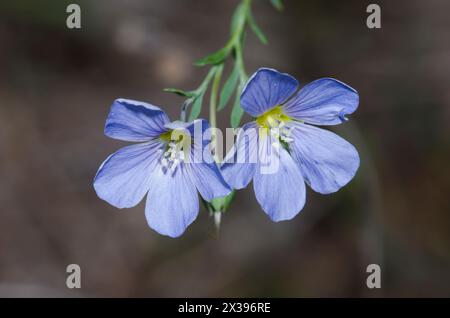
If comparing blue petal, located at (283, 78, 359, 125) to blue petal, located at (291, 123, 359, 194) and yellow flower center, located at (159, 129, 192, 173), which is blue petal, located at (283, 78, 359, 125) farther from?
yellow flower center, located at (159, 129, 192, 173)

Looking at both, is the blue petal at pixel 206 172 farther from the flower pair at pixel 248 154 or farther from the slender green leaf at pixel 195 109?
the slender green leaf at pixel 195 109

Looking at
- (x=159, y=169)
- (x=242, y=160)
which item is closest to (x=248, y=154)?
(x=242, y=160)

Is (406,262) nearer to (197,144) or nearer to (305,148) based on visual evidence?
(305,148)

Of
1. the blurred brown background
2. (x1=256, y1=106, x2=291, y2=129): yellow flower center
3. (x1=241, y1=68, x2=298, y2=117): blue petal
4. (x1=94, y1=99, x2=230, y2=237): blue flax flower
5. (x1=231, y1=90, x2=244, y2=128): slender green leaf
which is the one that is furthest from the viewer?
the blurred brown background

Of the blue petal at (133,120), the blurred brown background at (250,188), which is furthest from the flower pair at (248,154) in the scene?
the blurred brown background at (250,188)

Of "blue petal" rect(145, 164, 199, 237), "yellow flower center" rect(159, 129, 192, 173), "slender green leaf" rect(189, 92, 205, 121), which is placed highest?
"slender green leaf" rect(189, 92, 205, 121)

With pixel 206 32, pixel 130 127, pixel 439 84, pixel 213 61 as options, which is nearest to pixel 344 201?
pixel 439 84

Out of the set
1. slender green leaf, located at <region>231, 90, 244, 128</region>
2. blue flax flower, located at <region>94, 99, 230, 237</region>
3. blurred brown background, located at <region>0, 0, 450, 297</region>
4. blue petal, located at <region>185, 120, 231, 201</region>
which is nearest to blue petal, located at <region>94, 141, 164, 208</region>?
blue flax flower, located at <region>94, 99, 230, 237</region>
